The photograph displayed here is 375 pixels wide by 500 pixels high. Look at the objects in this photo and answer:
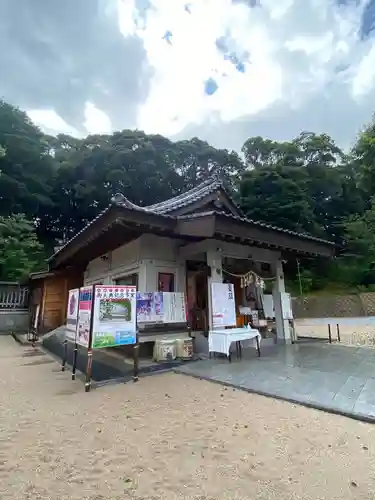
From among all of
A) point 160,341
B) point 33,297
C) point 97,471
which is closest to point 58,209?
point 33,297

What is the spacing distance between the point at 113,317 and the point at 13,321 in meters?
11.1

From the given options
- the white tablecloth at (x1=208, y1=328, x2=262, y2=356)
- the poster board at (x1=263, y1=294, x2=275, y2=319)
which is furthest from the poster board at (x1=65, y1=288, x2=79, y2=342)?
the poster board at (x1=263, y1=294, x2=275, y2=319)

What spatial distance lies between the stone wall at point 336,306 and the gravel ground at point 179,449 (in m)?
18.0

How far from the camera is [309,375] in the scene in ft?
15.5

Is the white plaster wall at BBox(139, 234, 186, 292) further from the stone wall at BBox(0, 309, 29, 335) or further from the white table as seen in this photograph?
the stone wall at BBox(0, 309, 29, 335)

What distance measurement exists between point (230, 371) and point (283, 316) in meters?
3.82

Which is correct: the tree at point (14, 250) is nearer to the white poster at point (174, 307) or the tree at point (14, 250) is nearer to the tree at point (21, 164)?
the tree at point (21, 164)

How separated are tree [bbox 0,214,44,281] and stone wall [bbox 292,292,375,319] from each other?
17146mm

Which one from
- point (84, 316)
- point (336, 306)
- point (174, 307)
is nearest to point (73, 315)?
point (84, 316)

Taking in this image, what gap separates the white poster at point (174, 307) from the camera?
6840 mm

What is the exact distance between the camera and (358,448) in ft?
8.04

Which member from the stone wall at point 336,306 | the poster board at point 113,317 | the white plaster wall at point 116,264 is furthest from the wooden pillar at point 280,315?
the stone wall at point 336,306

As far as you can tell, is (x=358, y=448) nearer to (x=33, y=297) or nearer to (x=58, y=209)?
(x=33, y=297)

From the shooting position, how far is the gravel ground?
1.95m
